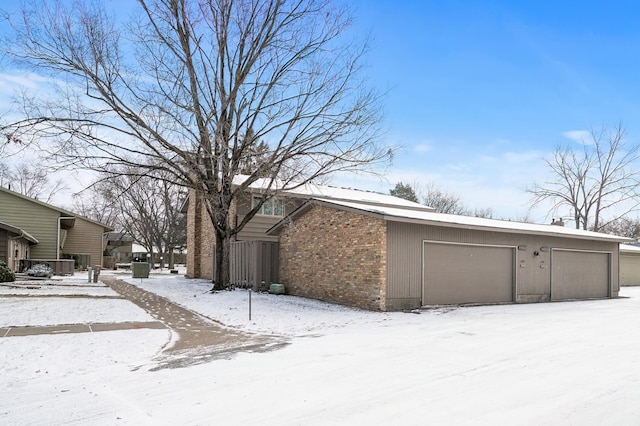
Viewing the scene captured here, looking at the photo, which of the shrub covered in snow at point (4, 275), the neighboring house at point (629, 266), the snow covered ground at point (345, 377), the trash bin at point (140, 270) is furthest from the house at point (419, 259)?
the neighboring house at point (629, 266)

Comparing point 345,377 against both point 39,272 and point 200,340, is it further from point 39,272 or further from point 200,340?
point 39,272

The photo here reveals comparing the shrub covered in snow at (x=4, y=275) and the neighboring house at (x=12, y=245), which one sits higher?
the neighboring house at (x=12, y=245)

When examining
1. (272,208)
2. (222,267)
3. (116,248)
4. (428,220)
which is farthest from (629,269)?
(116,248)

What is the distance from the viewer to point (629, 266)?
28.9m

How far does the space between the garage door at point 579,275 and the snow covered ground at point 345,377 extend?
7435mm

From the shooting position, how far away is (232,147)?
16719 millimetres

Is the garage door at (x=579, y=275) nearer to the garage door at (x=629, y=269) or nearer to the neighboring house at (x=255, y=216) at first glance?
the neighboring house at (x=255, y=216)

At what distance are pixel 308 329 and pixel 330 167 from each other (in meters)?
7.69

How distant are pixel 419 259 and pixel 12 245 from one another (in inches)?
760

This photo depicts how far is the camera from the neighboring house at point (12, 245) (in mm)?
20938

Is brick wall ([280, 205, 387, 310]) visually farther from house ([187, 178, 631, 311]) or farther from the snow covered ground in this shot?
the snow covered ground

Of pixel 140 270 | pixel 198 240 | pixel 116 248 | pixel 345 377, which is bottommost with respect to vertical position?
pixel 116 248

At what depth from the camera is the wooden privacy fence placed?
58.4 feet

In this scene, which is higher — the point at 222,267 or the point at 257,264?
the point at 257,264
